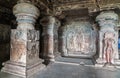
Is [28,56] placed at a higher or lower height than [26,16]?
lower

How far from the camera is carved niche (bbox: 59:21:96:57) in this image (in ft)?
13.9

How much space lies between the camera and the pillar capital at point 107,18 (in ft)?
9.66

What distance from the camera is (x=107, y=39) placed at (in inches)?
120

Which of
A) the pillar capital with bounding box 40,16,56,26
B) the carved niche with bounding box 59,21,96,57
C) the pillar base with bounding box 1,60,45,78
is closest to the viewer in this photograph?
the pillar base with bounding box 1,60,45,78

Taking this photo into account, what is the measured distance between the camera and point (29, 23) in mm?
2510

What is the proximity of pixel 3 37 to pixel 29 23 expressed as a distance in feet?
5.11

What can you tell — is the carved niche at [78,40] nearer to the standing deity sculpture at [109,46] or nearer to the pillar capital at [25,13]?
the standing deity sculpture at [109,46]

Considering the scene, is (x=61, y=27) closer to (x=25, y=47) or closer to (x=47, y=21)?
(x=47, y=21)

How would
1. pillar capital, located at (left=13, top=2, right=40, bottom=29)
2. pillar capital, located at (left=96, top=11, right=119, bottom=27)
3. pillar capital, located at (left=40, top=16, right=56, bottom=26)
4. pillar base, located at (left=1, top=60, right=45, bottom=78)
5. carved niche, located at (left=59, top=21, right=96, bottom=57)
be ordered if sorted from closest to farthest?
pillar base, located at (left=1, top=60, right=45, bottom=78) < pillar capital, located at (left=13, top=2, right=40, bottom=29) < pillar capital, located at (left=96, top=11, right=119, bottom=27) < pillar capital, located at (left=40, top=16, right=56, bottom=26) < carved niche, located at (left=59, top=21, right=96, bottom=57)

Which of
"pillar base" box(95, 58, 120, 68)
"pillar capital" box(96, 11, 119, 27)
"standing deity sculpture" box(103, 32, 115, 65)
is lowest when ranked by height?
"pillar base" box(95, 58, 120, 68)

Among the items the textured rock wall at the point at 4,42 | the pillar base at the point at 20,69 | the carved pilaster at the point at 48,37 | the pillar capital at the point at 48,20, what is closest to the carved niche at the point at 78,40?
the carved pilaster at the point at 48,37

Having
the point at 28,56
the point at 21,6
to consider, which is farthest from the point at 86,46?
the point at 21,6

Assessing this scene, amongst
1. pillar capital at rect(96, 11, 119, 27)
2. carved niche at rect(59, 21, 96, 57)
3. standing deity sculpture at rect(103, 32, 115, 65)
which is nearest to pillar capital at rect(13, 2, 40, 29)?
pillar capital at rect(96, 11, 119, 27)

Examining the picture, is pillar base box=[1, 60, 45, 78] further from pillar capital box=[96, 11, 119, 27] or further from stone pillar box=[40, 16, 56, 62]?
pillar capital box=[96, 11, 119, 27]
